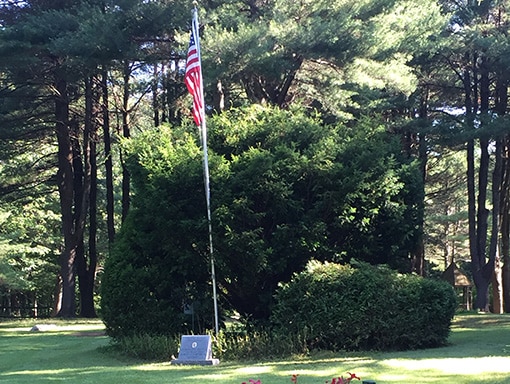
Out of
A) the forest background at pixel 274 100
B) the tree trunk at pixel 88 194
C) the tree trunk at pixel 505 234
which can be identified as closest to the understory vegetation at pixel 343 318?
the forest background at pixel 274 100

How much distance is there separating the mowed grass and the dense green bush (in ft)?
1.58

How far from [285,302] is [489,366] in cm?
419

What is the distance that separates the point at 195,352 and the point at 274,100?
12.2m

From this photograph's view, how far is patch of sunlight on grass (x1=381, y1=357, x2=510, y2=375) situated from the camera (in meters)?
8.98

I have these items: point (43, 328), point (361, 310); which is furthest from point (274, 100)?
point (361, 310)

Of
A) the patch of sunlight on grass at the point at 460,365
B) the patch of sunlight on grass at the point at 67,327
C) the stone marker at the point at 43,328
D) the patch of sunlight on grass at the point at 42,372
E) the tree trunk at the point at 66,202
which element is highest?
the tree trunk at the point at 66,202

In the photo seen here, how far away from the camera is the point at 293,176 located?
13.3 m

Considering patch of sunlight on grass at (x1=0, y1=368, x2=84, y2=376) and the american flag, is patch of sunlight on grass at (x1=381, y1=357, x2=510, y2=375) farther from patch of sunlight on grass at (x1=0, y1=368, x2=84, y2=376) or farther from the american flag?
the american flag

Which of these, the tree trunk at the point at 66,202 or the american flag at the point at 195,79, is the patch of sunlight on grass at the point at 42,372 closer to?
the american flag at the point at 195,79

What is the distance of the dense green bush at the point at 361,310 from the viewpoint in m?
12.0

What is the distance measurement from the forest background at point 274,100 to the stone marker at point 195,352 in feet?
7.10

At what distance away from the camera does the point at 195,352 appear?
1108 centimetres

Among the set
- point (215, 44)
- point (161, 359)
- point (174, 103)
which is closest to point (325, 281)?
point (161, 359)

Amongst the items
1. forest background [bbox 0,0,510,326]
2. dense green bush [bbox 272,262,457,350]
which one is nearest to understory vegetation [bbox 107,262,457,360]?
dense green bush [bbox 272,262,457,350]
